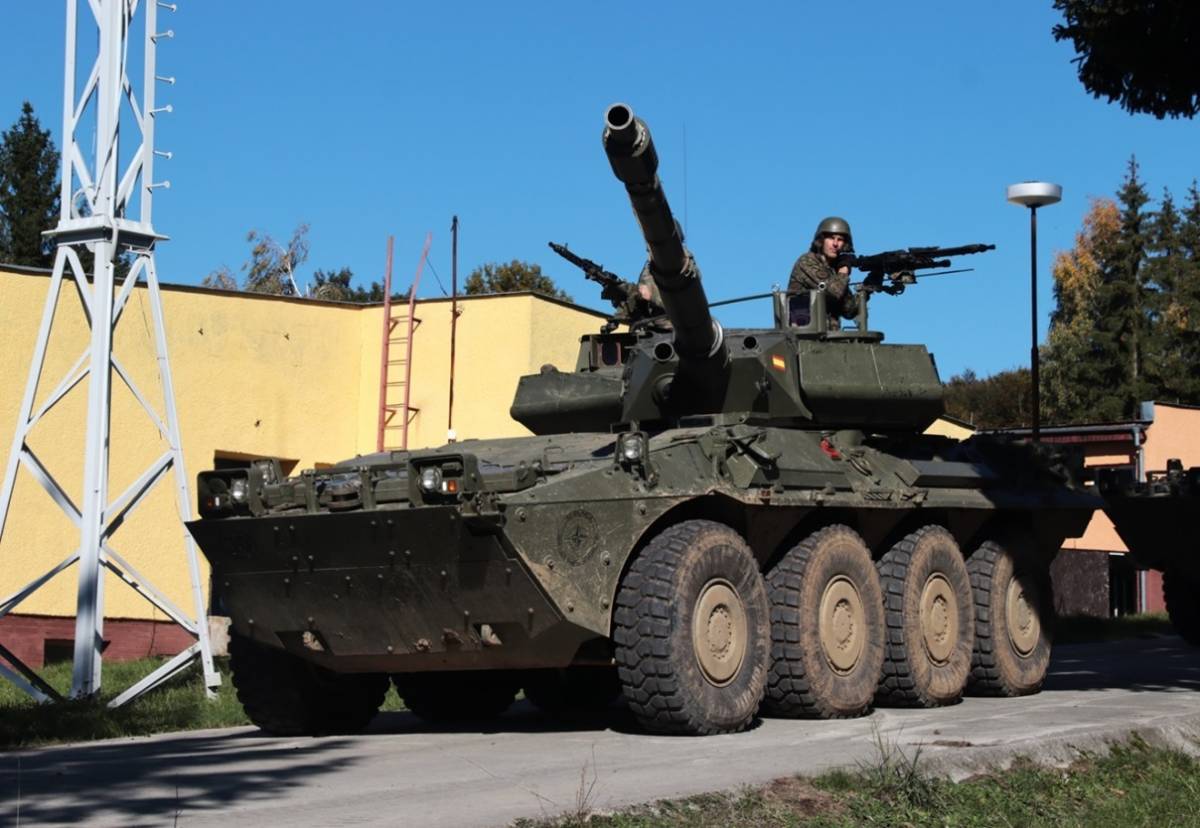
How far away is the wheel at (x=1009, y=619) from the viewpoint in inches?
576

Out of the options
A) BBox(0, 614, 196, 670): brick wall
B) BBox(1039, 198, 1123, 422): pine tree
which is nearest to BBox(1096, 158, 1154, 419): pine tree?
BBox(1039, 198, 1123, 422): pine tree

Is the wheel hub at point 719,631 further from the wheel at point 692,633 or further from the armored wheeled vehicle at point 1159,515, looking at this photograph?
the armored wheeled vehicle at point 1159,515

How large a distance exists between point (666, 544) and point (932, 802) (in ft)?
10.1

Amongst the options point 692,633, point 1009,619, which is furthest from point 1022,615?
point 692,633

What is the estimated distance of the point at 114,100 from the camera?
573 inches

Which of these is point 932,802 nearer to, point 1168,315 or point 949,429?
point 949,429

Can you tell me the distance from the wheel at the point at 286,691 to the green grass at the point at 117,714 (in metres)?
0.94

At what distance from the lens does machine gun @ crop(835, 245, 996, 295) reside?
602 inches

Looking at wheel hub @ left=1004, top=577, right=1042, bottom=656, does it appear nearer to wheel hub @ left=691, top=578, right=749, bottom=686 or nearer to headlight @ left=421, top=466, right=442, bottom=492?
wheel hub @ left=691, top=578, right=749, bottom=686

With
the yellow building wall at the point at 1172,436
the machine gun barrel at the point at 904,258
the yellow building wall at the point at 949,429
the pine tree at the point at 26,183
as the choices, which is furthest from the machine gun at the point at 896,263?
the pine tree at the point at 26,183

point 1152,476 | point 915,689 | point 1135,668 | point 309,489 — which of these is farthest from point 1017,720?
point 1152,476

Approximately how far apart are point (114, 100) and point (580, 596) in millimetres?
6338

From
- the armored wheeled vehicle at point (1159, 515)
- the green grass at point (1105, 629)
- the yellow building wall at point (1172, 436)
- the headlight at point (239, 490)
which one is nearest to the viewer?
the headlight at point (239, 490)

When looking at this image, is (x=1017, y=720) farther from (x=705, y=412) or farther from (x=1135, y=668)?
(x=1135, y=668)
